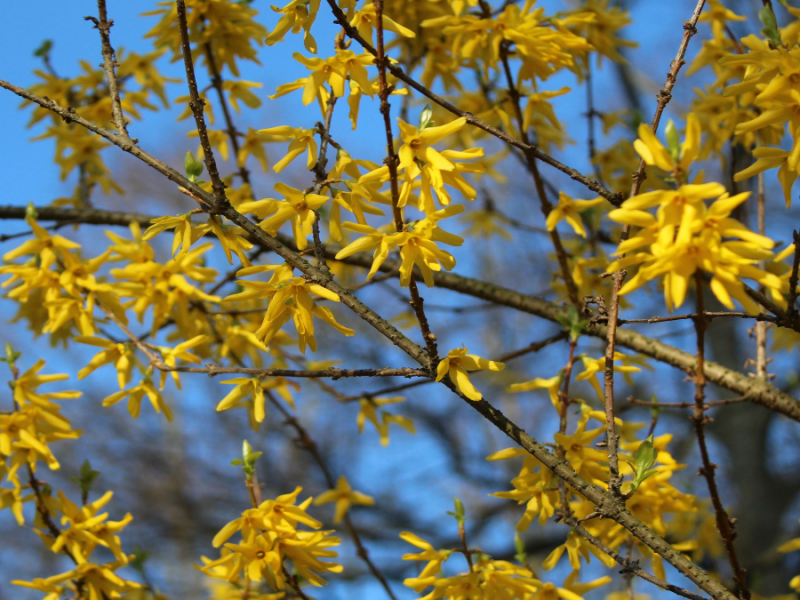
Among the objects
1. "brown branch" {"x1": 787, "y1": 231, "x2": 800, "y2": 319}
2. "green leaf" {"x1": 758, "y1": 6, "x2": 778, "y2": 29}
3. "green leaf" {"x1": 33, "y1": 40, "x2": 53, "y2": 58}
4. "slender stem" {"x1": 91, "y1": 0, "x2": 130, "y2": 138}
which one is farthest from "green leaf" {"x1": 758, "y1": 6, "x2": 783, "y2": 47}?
"green leaf" {"x1": 33, "y1": 40, "x2": 53, "y2": 58}

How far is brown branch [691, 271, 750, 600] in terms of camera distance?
102cm

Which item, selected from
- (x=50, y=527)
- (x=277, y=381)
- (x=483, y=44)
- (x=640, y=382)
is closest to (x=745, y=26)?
(x=640, y=382)

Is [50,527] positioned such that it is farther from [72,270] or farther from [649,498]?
[649,498]

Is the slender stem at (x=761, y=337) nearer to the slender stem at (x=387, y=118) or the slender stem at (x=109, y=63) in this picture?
the slender stem at (x=387, y=118)

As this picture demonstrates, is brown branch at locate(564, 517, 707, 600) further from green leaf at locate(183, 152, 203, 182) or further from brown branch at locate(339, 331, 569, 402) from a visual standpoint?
green leaf at locate(183, 152, 203, 182)

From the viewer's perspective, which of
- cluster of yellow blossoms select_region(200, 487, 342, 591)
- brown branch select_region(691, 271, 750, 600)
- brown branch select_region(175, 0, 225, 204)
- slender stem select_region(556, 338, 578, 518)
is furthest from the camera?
cluster of yellow blossoms select_region(200, 487, 342, 591)

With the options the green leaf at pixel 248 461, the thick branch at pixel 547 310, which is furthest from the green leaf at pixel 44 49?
the green leaf at pixel 248 461

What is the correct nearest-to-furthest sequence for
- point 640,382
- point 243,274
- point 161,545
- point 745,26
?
Answer: point 243,274, point 745,26, point 640,382, point 161,545

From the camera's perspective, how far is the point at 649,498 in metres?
1.74

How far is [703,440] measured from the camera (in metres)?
1.15

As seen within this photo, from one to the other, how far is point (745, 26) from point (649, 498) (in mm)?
6408

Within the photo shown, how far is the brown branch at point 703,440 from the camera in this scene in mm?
1024

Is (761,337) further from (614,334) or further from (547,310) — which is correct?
(614,334)

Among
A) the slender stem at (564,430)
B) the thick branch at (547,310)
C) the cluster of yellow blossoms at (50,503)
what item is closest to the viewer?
the slender stem at (564,430)
